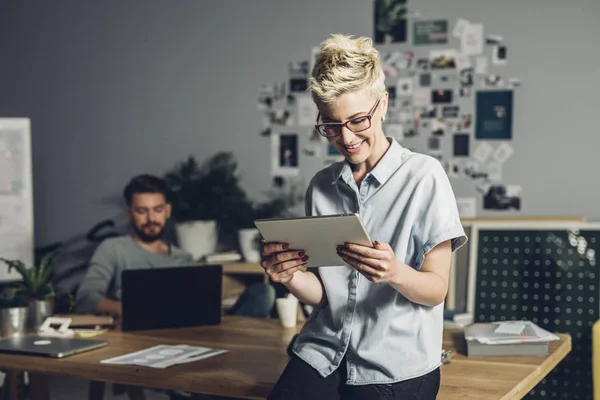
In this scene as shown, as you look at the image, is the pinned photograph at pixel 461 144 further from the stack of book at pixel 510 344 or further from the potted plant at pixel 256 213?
the stack of book at pixel 510 344

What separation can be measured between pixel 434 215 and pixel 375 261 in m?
0.22

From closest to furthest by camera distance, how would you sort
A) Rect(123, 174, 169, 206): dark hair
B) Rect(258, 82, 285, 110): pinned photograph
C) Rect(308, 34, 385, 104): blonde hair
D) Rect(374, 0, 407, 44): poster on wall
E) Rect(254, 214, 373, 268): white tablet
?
Rect(254, 214, 373, 268): white tablet, Rect(308, 34, 385, 104): blonde hair, Rect(123, 174, 169, 206): dark hair, Rect(374, 0, 407, 44): poster on wall, Rect(258, 82, 285, 110): pinned photograph

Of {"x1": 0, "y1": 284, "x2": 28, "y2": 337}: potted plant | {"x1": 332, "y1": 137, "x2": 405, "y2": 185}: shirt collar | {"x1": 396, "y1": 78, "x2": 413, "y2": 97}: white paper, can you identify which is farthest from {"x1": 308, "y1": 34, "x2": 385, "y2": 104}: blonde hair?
{"x1": 396, "y1": 78, "x2": 413, "y2": 97}: white paper

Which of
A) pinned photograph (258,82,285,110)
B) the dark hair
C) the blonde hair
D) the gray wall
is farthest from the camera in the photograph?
pinned photograph (258,82,285,110)

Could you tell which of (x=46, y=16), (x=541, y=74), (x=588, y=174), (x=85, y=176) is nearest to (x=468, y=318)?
(x=588, y=174)

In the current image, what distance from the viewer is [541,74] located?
3.60 meters

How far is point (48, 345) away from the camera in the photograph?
2.16 meters

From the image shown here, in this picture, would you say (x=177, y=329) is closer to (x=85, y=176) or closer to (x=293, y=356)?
(x=293, y=356)

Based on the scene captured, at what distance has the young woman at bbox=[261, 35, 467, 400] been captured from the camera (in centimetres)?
158

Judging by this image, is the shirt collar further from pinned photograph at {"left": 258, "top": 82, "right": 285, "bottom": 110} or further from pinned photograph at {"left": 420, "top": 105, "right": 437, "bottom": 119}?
pinned photograph at {"left": 258, "top": 82, "right": 285, "bottom": 110}

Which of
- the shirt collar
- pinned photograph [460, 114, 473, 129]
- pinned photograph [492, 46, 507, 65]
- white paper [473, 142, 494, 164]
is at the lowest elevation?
the shirt collar

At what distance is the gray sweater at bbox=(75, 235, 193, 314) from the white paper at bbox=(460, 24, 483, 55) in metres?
1.67

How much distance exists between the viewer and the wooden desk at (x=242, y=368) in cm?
172

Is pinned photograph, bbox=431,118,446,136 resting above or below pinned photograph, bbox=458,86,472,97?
below
